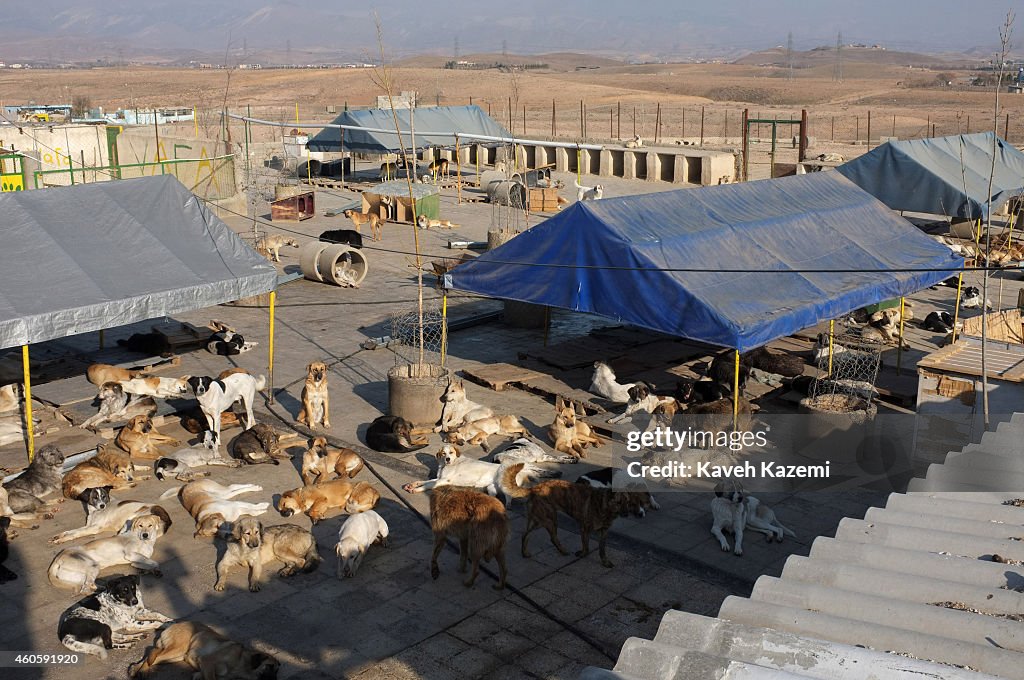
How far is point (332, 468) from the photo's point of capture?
45.4ft

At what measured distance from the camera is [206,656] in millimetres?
8938

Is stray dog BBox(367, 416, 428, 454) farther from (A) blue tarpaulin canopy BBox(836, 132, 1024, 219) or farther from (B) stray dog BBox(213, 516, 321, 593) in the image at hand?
(A) blue tarpaulin canopy BBox(836, 132, 1024, 219)

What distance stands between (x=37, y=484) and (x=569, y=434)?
7033mm

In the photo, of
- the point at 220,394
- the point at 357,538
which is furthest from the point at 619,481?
the point at 220,394

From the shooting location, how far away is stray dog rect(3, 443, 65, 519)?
12.6 metres

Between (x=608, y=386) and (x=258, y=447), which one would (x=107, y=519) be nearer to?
(x=258, y=447)

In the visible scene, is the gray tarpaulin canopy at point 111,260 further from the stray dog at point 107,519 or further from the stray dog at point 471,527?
the stray dog at point 471,527

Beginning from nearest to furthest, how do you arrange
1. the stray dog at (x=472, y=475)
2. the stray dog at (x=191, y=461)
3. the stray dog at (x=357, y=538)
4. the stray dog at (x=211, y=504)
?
the stray dog at (x=357, y=538) → the stray dog at (x=211, y=504) → the stray dog at (x=472, y=475) → the stray dog at (x=191, y=461)

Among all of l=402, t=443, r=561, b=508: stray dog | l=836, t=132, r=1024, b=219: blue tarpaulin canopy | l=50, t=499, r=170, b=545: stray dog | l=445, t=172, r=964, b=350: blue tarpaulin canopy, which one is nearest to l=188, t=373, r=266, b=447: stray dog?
l=50, t=499, r=170, b=545: stray dog

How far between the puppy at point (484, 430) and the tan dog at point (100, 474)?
14.8 feet

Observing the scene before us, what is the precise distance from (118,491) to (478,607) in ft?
18.6

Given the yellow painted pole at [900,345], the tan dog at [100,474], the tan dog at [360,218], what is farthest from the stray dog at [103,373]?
the tan dog at [360,218]

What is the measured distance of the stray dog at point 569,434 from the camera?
1489cm

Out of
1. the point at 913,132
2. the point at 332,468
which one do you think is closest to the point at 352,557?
the point at 332,468
